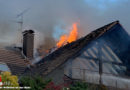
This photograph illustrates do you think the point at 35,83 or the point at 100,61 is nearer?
the point at 35,83

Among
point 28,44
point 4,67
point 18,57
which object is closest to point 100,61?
point 4,67

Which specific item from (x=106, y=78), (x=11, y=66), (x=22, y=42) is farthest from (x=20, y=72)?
(x=106, y=78)

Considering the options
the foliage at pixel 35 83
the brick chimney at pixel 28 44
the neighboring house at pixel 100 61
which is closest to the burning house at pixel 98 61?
the neighboring house at pixel 100 61

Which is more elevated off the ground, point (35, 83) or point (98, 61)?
point (98, 61)

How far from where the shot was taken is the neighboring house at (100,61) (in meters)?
13.4

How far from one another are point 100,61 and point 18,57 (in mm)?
7720

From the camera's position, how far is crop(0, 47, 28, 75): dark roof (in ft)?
59.8

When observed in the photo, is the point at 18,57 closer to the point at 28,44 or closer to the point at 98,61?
the point at 28,44

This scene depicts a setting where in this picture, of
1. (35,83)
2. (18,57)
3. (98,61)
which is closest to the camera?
(35,83)

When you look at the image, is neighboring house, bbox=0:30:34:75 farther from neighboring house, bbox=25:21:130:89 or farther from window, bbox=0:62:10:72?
neighboring house, bbox=25:21:130:89

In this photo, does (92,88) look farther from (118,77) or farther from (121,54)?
(121,54)

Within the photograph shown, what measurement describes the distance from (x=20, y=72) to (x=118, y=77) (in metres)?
6.61

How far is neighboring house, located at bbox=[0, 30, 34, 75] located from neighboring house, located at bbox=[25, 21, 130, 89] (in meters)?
4.08

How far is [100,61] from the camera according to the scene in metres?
14.4
